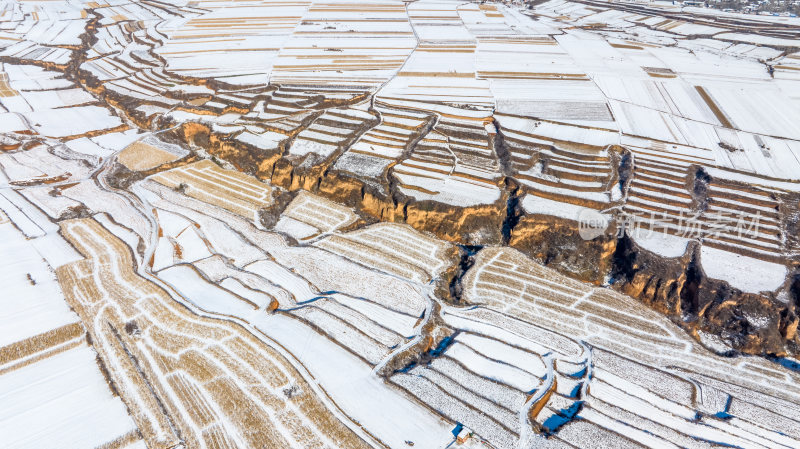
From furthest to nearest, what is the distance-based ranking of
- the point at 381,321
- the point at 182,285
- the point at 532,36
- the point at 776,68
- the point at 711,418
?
the point at 532,36
the point at 776,68
the point at 182,285
the point at 381,321
the point at 711,418

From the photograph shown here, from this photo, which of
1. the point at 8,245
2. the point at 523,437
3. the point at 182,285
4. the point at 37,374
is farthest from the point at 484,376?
the point at 8,245

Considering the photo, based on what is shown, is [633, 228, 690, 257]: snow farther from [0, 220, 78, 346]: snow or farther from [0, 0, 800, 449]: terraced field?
[0, 220, 78, 346]: snow

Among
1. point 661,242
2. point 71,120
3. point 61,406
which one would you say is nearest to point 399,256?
point 661,242

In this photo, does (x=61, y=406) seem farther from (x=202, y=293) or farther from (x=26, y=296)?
(x=26, y=296)

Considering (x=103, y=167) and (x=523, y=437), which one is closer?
(x=523, y=437)

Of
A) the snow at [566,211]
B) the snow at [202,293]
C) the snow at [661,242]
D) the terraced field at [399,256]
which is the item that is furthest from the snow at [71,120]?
the snow at [661,242]

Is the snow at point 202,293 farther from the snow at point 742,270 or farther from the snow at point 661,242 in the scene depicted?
the snow at point 742,270

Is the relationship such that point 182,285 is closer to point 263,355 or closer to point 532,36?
point 263,355
